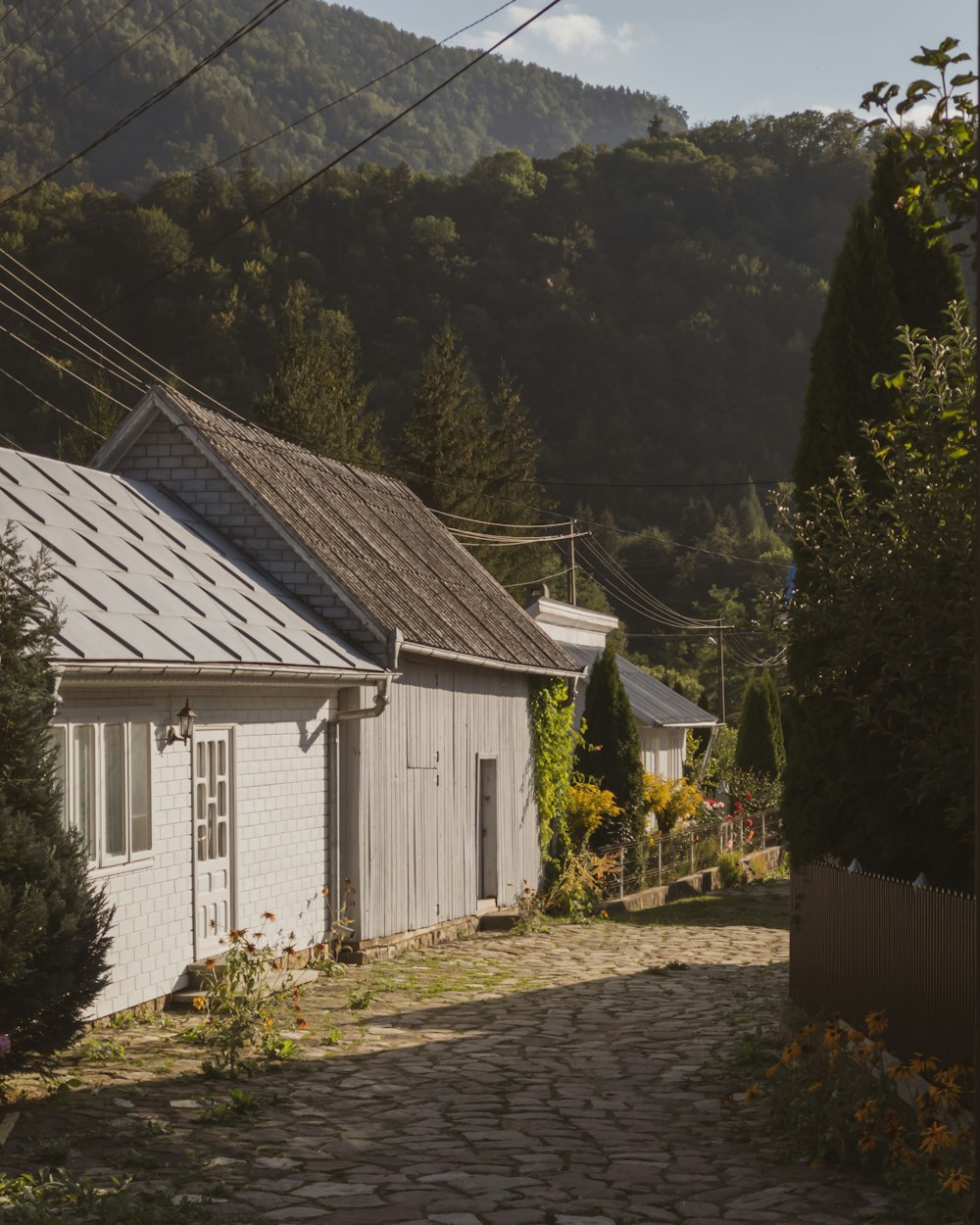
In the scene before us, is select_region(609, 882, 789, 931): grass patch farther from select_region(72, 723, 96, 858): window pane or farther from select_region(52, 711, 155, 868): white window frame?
select_region(72, 723, 96, 858): window pane

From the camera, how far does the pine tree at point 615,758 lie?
27.0 metres

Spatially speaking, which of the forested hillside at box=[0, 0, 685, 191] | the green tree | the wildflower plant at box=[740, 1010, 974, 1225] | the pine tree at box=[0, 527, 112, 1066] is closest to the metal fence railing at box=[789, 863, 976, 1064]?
the wildflower plant at box=[740, 1010, 974, 1225]

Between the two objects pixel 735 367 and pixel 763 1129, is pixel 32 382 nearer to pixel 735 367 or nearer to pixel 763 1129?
pixel 735 367

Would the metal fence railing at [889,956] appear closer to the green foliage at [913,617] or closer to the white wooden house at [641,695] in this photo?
the green foliage at [913,617]

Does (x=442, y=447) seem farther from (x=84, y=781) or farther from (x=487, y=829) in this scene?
(x=84, y=781)

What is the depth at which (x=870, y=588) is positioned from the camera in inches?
360

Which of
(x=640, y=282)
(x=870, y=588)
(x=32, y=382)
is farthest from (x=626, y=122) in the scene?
(x=870, y=588)

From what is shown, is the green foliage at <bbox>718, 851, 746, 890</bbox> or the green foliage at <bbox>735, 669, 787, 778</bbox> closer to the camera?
the green foliage at <bbox>718, 851, 746, 890</bbox>

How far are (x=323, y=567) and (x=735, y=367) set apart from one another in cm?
5378

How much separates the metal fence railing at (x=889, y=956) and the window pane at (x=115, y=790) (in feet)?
17.5

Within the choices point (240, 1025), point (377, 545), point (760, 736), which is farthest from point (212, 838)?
point (760, 736)

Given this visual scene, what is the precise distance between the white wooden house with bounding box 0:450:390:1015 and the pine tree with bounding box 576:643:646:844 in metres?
11.3

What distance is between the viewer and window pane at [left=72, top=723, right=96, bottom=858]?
11461 mm

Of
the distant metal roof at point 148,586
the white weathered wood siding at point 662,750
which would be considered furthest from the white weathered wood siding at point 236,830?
the white weathered wood siding at point 662,750
